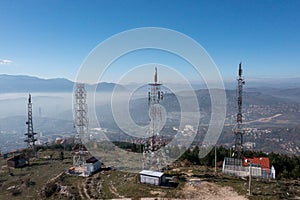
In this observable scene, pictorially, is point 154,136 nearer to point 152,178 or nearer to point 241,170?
point 152,178

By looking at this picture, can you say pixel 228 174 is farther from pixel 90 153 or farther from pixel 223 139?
pixel 223 139

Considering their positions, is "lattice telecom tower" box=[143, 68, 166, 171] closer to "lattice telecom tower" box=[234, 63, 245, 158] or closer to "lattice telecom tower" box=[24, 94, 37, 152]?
"lattice telecom tower" box=[234, 63, 245, 158]

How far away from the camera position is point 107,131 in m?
58.5

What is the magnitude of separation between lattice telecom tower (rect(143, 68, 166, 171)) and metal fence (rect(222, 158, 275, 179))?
19.3 feet

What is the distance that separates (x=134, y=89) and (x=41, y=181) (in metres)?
10.8

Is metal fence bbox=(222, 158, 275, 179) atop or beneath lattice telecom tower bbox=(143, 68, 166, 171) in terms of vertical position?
beneath

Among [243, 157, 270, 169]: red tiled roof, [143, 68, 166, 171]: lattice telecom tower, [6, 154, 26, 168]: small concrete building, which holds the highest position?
[143, 68, 166, 171]: lattice telecom tower

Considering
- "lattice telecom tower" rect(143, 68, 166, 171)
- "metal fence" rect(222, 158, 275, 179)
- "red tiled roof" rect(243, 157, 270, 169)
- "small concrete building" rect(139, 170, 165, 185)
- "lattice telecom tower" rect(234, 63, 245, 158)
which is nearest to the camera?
"small concrete building" rect(139, 170, 165, 185)

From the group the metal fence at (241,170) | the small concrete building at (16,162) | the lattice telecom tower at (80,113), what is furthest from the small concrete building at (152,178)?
the small concrete building at (16,162)

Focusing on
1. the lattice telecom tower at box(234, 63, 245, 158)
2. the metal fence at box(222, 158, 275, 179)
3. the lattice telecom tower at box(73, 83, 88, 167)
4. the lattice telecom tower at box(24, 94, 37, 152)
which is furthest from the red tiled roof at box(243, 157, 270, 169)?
→ the lattice telecom tower at box(24, 94, 37, 152)

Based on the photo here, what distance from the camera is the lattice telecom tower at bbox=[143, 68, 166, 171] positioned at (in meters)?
18.3

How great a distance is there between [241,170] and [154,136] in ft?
26.7

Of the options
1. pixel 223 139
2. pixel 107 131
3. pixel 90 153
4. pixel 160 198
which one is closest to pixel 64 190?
pixel 160 198

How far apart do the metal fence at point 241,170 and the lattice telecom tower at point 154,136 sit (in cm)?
589
